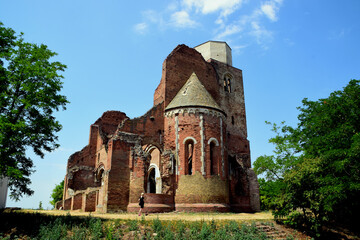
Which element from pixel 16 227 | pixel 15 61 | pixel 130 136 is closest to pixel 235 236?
pixel 16 227

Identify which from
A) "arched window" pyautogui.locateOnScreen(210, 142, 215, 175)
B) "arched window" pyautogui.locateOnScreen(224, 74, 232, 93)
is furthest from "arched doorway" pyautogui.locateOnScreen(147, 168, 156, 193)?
"arched window" pyautogui.locateOnScreen(224, 74, 232, 93)

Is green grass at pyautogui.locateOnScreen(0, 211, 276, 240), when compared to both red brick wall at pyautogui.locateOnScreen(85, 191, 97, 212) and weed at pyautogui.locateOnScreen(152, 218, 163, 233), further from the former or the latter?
red brick wall at pyautogui.locateOnScreen(85, 191, 97, 212)

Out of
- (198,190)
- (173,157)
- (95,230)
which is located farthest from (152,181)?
(95,230)

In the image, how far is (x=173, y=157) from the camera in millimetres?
22016

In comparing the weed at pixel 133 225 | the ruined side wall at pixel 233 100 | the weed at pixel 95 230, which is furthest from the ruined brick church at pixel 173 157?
the weed at pixel 95 230

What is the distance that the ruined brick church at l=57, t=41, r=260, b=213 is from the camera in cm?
2058

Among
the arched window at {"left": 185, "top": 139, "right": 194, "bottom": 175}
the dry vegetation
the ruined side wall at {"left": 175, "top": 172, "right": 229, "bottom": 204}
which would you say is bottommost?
the dry vegetation

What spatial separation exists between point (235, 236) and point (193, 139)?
10501 mm

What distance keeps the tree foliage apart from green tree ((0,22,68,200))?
1352 centimetres

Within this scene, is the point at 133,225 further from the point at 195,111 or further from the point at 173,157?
the point at 195,111

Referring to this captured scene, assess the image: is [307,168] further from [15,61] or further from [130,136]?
[15,61]

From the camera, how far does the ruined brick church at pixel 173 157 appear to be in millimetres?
20578

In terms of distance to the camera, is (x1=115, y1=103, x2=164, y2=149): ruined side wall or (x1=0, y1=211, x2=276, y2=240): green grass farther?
(x1=115, y1=103, x2=164, y2=149): ruined side wall

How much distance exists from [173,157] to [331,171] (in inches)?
426
